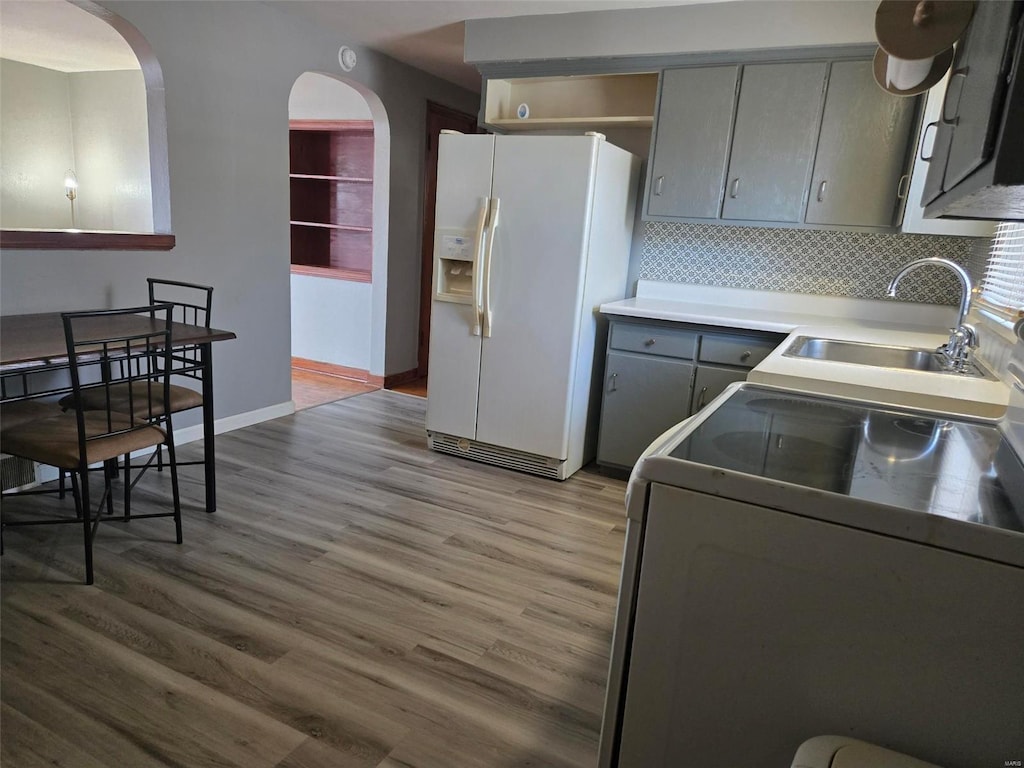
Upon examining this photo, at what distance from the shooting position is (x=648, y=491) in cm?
112

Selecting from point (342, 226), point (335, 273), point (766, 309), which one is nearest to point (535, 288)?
point (766, 309)

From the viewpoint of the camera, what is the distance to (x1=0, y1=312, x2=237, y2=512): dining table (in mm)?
2119

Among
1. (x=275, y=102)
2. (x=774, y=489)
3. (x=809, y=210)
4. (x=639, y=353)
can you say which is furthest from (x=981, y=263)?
(x=275, y=102)

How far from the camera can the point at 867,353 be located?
2.48 meters

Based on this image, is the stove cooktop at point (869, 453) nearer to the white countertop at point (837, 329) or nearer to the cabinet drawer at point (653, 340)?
the white countertop at point (837, 329)

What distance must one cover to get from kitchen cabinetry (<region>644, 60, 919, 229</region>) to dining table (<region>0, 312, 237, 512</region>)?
2256mm

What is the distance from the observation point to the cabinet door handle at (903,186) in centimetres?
294

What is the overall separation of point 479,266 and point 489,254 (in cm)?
8

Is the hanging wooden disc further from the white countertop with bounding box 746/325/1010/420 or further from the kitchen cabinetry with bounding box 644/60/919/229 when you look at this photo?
the kitchen cabinetry with bounding box 644/60/919/229

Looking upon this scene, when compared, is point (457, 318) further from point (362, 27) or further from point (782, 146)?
point (362, 27)

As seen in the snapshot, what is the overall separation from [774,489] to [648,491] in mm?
200

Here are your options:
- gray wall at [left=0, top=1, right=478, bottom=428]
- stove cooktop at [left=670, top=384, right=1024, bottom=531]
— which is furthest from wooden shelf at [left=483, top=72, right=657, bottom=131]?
stove cooktop at [left=670, top=384, right=1024, bottom=531]

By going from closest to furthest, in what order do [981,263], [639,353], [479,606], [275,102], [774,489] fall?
[774,489], [479,606], [981,263], [639,353], [275,102]

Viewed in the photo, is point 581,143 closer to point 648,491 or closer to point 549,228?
point 549,228
